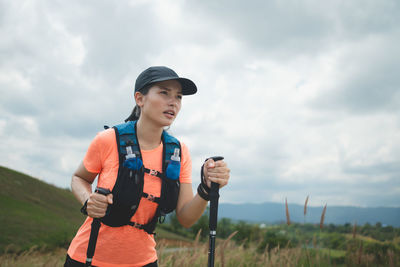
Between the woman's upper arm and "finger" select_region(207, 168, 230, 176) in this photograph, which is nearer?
"finger" select_region(207, 168, 230, 176)

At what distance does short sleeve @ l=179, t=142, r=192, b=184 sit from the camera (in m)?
3.63

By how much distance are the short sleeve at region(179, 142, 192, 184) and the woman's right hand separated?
1.02 metres

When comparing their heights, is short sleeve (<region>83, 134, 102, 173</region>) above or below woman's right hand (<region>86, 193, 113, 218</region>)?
above

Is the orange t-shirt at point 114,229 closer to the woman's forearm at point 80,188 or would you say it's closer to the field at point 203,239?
the woman's forearm at point 80,188

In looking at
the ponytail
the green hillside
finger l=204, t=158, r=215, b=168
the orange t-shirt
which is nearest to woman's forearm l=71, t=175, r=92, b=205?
the orange t-shirt

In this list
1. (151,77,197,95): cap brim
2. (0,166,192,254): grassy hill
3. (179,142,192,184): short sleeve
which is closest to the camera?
(151,77,197,95): cap brim

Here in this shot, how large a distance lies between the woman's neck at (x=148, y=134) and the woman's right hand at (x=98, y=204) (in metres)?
0.81

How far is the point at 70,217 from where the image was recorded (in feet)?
112

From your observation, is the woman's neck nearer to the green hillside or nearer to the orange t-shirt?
the orange t-shirt

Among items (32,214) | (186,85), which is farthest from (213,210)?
(32,214)

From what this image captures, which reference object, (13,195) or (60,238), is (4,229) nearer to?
(60,238)

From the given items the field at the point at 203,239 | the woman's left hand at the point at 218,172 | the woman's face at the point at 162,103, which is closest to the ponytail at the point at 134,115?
the woman's face at the point at 162,103

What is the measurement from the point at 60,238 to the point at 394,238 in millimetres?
18940

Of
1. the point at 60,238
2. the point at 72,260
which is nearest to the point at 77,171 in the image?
the point at 72,260
